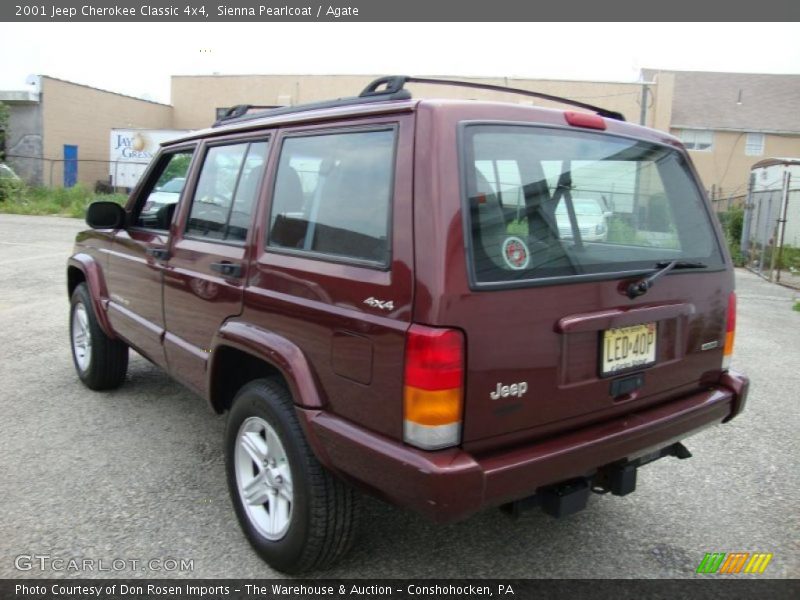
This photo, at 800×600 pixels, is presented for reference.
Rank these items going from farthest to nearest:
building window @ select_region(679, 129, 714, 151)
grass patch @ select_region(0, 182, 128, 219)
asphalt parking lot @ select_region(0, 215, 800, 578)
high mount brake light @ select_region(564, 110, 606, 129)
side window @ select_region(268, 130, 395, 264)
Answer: building window @ select_region(679, 129, 714, 151) < grass patch @ select_region(0, 182, 128, 219) < asphalt parking lot @ select_region(0, 215, 800, 578) < high mount brake light @ select_region(564, 110, 606, 129) < side window @ select_region(268, 130, 395, 264)

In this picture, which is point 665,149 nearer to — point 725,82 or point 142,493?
point 142,493

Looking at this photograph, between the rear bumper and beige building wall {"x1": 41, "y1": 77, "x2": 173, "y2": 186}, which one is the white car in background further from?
beige building wall {"x1": 41, "y1": 77, "x2": 173, "y2": 186}

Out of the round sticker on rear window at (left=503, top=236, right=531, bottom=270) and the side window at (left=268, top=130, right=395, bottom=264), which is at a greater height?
the side window at (left=268, top=130, right=395, bottom=264)

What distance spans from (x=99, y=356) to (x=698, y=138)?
35191 millimetres

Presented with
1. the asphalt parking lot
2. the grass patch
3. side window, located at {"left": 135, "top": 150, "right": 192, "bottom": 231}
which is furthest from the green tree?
side window, located at {"left": 135, "top": 150, "right": 192, "bottom": 231}

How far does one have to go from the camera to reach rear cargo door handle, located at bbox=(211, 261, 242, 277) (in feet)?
9.53

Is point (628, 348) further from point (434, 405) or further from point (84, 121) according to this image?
point (84, 121)

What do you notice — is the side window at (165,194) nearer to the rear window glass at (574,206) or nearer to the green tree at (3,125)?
the rear window glass at (574,206)

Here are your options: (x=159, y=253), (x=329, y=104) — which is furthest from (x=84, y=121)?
(x=329, y=104)

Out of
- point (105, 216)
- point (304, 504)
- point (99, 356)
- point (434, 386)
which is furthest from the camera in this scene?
point (99, 356)

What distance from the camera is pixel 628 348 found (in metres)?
2.50

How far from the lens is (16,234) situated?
1559 centimetres

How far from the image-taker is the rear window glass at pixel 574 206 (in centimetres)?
225

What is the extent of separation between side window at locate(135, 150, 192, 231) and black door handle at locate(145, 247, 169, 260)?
0.22 m
